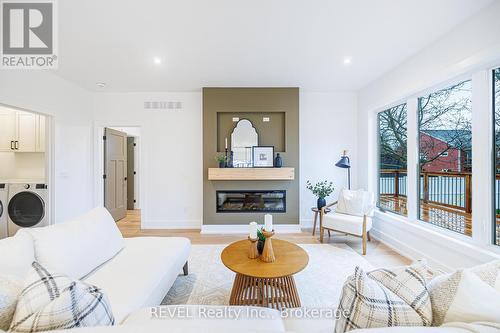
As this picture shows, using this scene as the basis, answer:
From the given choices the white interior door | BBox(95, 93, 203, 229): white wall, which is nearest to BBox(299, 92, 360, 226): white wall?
BBox(95, 93, 203, 229): white wall

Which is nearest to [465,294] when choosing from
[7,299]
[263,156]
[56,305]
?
[56,305]

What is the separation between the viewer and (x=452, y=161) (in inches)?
103

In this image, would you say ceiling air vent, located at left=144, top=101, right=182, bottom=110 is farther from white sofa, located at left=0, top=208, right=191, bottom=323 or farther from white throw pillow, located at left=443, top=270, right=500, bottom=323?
white throw pillow, located at left=443, top=270, right=500, bottom=323

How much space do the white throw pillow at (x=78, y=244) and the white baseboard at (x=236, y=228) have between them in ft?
7.27

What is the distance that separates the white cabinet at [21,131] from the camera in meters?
3.84

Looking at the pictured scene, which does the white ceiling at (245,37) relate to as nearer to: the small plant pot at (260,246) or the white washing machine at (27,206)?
the white washing machine at (27,206)

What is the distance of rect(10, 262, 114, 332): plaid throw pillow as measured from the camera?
0.79 meters

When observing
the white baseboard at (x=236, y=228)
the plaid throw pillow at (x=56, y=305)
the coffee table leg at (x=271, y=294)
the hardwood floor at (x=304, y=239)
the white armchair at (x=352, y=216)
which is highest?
the plaid throw pillow at (x=56, y=305)

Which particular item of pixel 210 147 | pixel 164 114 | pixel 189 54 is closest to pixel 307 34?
pixel 189 54

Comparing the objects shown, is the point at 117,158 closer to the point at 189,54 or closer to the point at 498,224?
the point at 189,54

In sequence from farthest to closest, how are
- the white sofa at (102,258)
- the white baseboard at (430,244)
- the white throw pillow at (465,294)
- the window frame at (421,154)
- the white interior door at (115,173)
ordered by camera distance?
the white interior door at (115,173) < the window frame at (421,154) < the white baseboard at (430,244) < the white sofa at (102,258) < the white throw pillow at (465,294)

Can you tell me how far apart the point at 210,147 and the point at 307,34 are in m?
2.51

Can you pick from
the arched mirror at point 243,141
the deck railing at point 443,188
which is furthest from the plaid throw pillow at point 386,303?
the arched mirror at point 243,141

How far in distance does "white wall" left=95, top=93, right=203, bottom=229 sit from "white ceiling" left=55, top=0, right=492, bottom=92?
691mm
